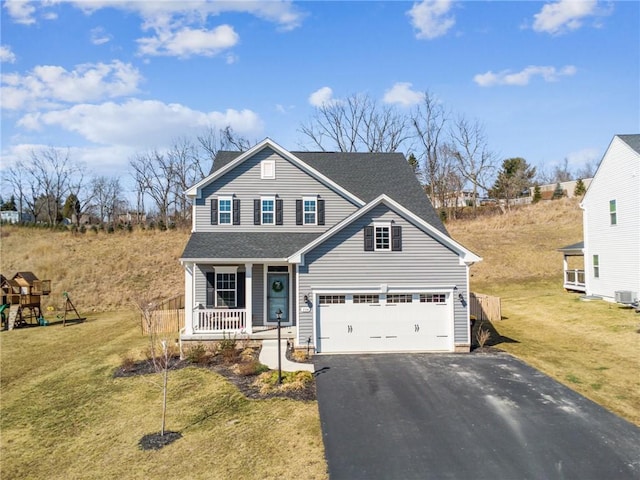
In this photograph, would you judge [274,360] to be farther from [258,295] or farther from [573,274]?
[573,274]

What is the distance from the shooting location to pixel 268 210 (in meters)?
20.0

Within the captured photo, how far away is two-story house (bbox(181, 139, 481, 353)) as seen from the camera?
15891 mm

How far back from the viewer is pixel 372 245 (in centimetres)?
1606

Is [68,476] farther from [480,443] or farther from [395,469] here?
[480,443]

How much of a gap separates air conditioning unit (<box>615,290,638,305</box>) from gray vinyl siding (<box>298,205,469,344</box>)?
12.6m

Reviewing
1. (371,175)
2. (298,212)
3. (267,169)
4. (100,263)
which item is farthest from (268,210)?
(100,263)

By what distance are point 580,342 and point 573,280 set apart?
1581 cm

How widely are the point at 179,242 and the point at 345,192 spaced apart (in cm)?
2532

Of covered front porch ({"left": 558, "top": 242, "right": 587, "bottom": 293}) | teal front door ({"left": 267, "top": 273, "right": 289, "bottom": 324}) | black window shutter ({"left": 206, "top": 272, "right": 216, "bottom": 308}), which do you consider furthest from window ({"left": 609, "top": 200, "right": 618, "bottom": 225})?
black window shutter ({"left": 206, "top": 272, "right": 216, "bottom": 308})

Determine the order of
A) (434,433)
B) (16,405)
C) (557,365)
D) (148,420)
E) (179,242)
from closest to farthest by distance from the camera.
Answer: (434,433) → (148,420) → (16,405) → (557,365) → (179,242)

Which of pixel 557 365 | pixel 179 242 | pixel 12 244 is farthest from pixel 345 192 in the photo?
pixel 12 244

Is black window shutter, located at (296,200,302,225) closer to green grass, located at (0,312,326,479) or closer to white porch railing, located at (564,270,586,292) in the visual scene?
green grass, located at (0,312,326,479)

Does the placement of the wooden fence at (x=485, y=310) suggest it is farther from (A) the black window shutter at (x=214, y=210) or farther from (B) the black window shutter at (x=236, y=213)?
(A) the black window shutter at (x=214, y=210)

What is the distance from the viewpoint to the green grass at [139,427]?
28.0 ft
